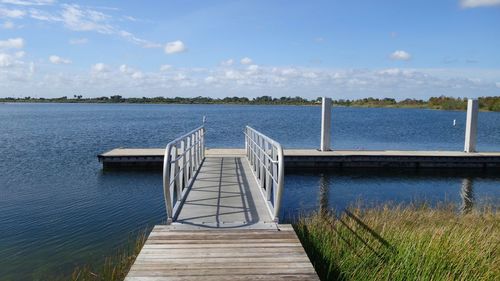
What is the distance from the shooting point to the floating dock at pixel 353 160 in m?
14.5

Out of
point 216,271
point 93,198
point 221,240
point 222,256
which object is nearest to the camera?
point 216,271

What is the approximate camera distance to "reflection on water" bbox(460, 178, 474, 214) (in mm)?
10508

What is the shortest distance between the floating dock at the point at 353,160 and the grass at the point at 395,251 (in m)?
7.90

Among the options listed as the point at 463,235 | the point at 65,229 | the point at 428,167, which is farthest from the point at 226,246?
the point at 428,167

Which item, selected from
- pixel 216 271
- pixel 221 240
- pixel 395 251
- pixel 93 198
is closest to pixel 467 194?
pixel 395 251

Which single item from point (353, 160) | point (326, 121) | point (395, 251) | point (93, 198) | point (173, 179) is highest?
point (326, 121)

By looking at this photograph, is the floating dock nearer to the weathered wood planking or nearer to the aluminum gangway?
the aluminum gangway

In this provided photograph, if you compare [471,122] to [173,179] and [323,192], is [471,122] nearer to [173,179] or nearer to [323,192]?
[323,192]

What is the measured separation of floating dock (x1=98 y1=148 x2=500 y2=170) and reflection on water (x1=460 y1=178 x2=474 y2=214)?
1419mm

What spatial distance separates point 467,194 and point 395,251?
7.95m

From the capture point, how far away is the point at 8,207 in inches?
390

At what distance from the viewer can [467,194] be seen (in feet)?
39.0

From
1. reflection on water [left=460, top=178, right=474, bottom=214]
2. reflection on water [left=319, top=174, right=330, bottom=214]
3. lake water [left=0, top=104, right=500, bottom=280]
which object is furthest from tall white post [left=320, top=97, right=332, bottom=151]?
reflection on water [left=460, top=178, right=474, bottom=214]

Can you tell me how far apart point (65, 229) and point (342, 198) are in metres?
6.67
